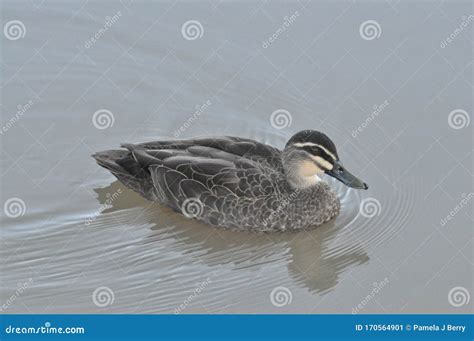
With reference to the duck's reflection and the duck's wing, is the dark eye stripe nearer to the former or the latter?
the duck's wing

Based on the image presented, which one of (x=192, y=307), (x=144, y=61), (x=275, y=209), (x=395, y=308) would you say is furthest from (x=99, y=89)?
(x=395, y=308)

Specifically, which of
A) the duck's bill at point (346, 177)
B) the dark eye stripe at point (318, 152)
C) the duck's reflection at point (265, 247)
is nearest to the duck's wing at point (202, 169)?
the duck's reflection at point (265, 247)

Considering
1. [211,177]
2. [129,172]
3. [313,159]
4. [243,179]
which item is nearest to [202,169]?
[211,177]

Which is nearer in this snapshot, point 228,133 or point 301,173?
point 301,173

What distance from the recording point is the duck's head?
11306mm

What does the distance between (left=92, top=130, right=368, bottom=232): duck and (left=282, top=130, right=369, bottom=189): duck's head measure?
11mm

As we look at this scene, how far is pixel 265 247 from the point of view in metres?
11.3

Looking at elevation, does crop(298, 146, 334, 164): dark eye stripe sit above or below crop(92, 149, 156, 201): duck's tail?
above

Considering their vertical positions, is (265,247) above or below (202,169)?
below

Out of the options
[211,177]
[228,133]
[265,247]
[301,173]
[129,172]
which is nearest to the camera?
[265,247]

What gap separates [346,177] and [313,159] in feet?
1.42

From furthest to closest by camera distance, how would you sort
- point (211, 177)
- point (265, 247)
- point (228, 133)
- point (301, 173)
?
point (228, 133), point (301, 173), point (211, 177), point (265, 247)

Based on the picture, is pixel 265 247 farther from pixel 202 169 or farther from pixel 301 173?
pixel 202 169

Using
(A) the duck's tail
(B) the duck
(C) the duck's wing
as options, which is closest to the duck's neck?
(B) the duck
